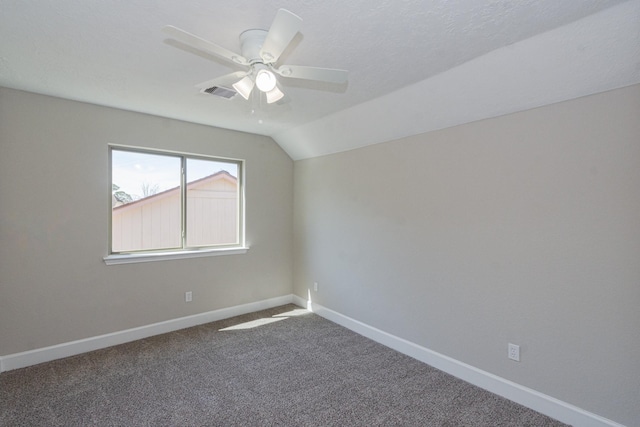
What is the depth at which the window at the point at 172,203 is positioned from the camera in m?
3.41

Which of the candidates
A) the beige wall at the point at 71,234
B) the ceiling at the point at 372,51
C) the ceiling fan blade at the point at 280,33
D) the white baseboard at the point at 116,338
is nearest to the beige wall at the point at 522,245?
the ceiling at the point at 372,51

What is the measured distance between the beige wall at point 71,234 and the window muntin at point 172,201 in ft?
0.58

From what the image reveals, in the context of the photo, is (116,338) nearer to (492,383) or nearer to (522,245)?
(492,383)

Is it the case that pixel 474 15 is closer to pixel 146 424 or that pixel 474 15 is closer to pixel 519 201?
pixel 519 201

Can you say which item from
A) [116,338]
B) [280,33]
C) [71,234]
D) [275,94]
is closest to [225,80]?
[275,94]

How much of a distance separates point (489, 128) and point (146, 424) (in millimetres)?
3279

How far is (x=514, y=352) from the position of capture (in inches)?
92.7

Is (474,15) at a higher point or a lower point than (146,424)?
higher

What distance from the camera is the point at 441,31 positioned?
1813 millimetres

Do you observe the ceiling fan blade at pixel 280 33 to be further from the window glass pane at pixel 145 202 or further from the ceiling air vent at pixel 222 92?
the window glass pane at pixel 145 202

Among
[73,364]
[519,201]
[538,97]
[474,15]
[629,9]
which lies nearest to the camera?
[629,9]

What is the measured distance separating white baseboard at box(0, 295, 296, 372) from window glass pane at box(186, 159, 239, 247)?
0.90m

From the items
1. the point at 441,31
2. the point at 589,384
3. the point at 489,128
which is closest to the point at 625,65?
the point at 489,128

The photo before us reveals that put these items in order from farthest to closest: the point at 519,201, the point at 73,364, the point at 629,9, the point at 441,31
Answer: the point at 73,364, the point at 519,201, the point at 441,31, the point at 629,9
